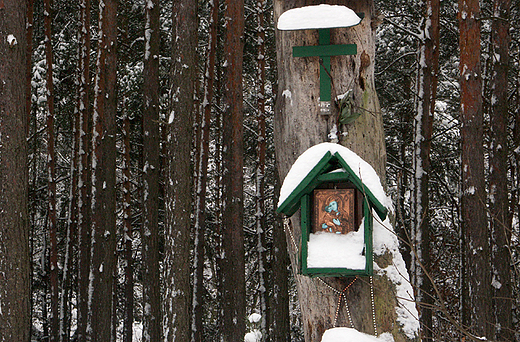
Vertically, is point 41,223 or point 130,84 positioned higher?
point 130,84

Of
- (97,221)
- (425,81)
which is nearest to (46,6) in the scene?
(97,221)

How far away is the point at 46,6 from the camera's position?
1196 centimetres

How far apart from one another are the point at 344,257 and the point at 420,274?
8.18 metres

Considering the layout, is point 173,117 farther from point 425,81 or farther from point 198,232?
point 425,81

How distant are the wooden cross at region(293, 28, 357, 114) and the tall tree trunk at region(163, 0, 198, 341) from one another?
Result: 5067 millimetres

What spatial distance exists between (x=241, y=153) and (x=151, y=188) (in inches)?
78.7

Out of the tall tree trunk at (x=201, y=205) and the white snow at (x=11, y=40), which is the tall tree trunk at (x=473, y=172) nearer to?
the tall tree trunk at (x=201, y=205)

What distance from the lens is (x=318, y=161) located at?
2947 millimetres

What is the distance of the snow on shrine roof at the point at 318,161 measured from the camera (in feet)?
9.55

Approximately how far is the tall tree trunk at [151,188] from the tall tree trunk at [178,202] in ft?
7.72

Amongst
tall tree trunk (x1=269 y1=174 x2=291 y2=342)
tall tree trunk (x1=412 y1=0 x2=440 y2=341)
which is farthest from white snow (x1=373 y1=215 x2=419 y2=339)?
tall tree trunk (x1=269 y1=174 x2=291 y2=342)

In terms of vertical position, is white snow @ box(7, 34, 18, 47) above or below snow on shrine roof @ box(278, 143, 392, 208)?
above

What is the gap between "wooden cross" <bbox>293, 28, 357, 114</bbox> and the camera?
10.2 feet

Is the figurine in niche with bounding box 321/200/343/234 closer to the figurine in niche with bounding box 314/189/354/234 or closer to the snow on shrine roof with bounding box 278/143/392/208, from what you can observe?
the figurine in niche with bounding box 314/189/354/234
